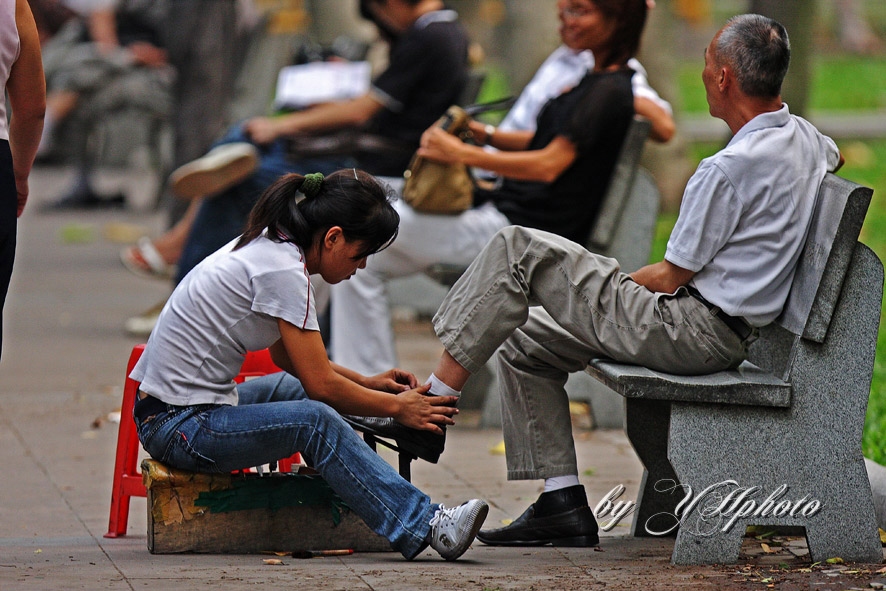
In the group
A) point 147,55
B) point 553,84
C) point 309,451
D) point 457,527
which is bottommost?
point 147,55

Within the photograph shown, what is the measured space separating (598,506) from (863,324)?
43.3 inches

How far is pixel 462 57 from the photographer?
21.7ft

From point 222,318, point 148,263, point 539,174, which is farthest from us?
point 148,263

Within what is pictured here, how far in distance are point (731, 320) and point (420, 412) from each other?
0.91 metres

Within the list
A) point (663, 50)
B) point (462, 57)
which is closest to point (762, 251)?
point (462, 57)

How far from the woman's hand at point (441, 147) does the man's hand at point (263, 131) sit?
1859 mm

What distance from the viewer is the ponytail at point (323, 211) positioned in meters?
3.74

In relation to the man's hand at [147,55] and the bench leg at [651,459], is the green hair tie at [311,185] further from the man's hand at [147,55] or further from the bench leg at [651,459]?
the man's hand at [147,55]

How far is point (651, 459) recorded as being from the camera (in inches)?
162

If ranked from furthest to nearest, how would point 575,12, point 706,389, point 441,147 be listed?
point 441,147
point 575,12
point 706,389

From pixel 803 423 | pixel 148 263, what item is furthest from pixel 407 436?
pixel 148 263

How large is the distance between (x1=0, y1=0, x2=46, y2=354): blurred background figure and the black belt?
6.25ft

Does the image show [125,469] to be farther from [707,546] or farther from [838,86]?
[838,86]

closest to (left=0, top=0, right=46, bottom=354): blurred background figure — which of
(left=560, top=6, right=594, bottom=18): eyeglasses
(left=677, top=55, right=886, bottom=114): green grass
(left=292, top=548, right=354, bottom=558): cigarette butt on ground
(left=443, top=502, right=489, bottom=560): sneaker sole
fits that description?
(left=292, top=548, right=354, bottom=558): cigarette butt on ground
